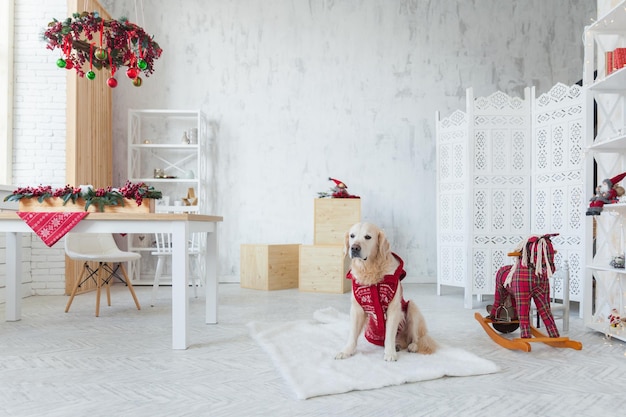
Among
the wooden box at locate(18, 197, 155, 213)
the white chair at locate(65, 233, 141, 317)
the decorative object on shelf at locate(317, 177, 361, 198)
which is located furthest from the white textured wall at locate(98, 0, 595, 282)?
the wooden box at locate(18, 197, 155, 213)

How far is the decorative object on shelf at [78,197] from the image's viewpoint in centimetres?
315

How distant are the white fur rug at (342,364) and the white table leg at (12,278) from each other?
2083 millimetres

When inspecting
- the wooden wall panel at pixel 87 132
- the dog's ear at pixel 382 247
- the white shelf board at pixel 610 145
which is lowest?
the dog's ear at pixel 382 247

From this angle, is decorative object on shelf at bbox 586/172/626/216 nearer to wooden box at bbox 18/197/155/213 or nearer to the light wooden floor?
the light wooden floor

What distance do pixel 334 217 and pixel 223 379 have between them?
3.62m

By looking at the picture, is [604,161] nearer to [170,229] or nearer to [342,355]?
[342,355]

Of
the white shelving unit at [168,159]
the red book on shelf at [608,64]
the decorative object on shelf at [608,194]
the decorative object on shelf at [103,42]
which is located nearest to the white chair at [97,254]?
the decorative object on shelf at [103,42]

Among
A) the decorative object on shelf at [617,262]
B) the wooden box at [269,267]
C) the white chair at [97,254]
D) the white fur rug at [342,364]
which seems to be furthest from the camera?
the wooden box at [269,267]

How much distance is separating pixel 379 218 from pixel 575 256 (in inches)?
107

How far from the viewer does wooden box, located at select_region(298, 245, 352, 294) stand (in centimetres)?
563

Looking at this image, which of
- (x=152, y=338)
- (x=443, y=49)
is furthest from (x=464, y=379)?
(x=443, y=49)

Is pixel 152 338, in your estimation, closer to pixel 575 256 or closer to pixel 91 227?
pixel 91 227

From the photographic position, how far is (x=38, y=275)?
17.5 feet

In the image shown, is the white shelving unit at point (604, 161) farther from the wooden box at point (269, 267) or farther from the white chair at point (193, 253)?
the white chair at point (193, 253)
